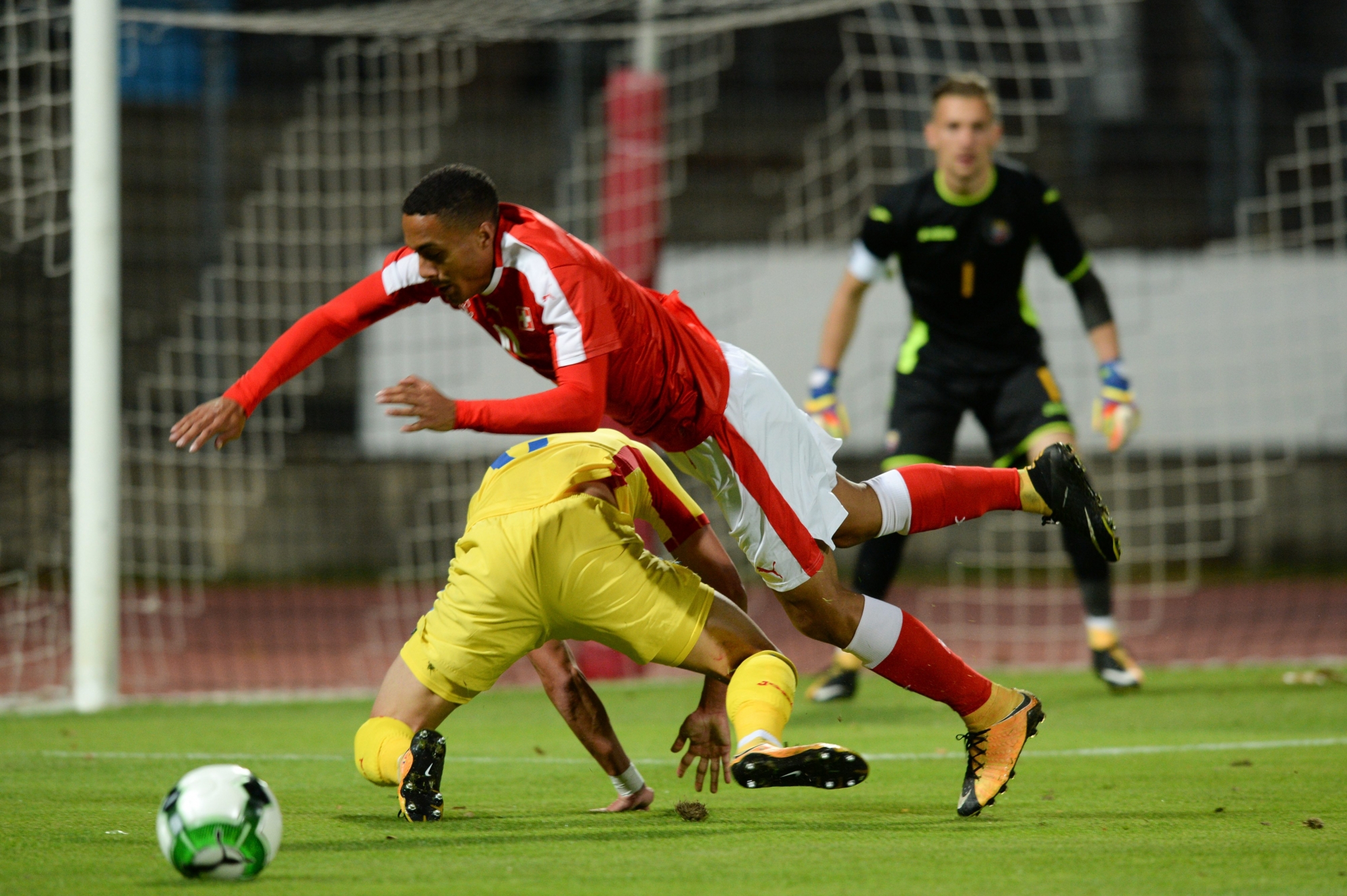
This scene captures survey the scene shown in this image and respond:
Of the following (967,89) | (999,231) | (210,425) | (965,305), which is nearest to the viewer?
(210,425)

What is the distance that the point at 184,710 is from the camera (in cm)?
646

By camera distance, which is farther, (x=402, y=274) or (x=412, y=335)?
(x=412, y=335)

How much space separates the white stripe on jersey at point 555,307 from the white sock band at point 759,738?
3.01ft

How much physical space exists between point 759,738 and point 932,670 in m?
0.62

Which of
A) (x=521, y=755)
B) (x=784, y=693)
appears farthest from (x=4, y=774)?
(x=784, y=693)

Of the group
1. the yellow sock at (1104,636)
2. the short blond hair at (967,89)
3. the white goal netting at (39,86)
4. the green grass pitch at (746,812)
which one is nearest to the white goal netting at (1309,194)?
the yellow sock at (1104,636)

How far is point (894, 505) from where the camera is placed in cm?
389

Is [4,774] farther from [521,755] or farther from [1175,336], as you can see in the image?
[1175,336]

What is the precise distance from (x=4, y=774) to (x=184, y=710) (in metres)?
2.01

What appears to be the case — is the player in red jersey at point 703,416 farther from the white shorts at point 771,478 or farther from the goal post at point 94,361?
the goal post at point 94,361

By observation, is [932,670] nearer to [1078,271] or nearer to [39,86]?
[1078,271]

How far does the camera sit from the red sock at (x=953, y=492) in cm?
392

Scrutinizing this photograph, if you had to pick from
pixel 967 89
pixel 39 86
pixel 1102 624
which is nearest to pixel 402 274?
pixel 967 89

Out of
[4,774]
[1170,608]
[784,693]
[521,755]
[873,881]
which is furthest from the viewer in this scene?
[1170,608]
